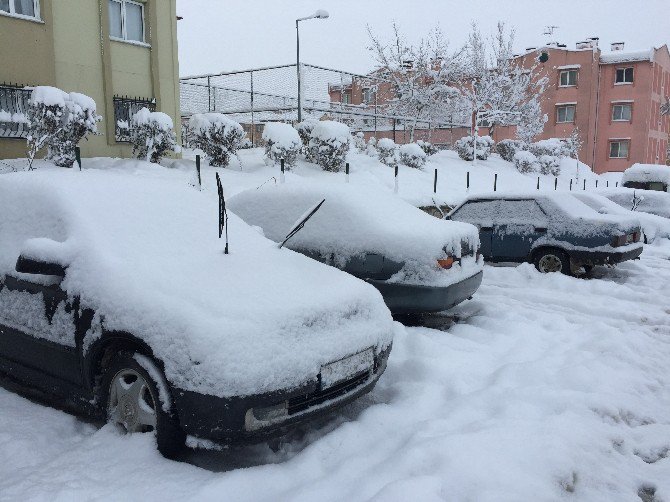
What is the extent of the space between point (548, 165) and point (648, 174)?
14.4 m

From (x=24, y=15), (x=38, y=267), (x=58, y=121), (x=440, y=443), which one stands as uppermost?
(x=24, y=15)

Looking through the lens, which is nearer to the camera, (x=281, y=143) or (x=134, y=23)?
(x=281, y=143)

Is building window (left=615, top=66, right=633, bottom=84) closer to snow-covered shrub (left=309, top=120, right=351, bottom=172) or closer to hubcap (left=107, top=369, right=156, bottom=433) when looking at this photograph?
snow-covered shrub (left=309, top=120, right=351, bottom=172)

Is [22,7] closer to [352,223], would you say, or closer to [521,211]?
[352,223]

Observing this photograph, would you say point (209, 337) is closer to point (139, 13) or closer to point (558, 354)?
point (558, 354)

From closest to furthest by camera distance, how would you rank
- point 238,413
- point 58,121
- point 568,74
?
point 238,413
point 58,121
point 568,74

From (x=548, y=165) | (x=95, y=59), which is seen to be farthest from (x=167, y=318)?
(x=548, y=165)

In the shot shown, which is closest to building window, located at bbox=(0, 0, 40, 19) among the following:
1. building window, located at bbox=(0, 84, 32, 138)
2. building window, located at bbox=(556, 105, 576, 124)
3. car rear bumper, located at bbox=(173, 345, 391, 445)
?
building window, located at bbox=(0, 84, 32, 138)

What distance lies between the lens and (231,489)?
9.22 feet

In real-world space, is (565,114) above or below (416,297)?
above

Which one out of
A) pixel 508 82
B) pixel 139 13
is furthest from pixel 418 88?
pixel 139 13

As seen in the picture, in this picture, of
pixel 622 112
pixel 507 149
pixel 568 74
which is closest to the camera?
pixel 507 149

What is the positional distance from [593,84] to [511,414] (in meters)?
45.3

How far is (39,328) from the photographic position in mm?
3492
